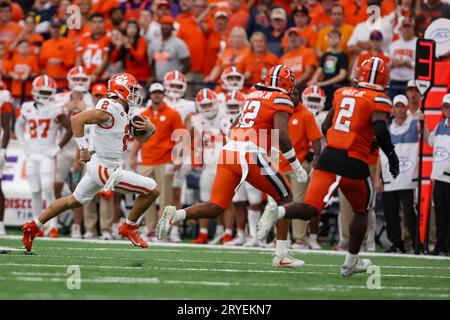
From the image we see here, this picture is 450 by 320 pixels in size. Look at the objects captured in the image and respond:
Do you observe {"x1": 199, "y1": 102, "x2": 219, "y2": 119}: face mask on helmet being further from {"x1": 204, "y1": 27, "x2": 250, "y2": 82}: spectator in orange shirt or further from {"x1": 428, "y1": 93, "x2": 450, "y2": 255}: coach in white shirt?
{"x1": 428, "y1": 93, "x2": 450, "y2": 255}: coach in white shirt

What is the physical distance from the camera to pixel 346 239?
14086 mm

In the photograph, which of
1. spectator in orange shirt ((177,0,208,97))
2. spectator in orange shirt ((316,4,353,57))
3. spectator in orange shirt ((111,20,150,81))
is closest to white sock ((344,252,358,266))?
spectator in orange shirt ((316,4,353,57))

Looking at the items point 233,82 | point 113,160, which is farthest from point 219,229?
point 113,160

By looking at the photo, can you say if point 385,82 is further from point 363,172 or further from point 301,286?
point 301,286

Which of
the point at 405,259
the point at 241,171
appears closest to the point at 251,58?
the point at 405,259

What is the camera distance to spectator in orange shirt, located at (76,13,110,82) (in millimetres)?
17188

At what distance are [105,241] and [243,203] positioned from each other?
2.02 meters

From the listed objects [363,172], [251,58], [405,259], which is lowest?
[405,259]

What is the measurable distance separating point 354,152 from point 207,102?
229 inches

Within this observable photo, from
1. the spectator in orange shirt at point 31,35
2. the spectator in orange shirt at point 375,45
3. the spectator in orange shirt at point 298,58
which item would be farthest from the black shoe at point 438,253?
the spectator in orange shirt at point 31,35

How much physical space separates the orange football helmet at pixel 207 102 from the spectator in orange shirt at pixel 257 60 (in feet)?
3.45

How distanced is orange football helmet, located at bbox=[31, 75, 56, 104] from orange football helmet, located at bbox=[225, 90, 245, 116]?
97.6 inches

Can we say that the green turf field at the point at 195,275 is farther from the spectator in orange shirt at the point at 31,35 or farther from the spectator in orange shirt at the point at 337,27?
the spectator in orange shirt at the point at 31,35

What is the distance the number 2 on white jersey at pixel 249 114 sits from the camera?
1022cm
